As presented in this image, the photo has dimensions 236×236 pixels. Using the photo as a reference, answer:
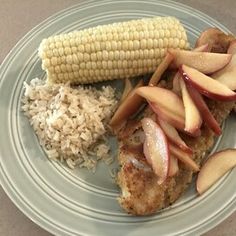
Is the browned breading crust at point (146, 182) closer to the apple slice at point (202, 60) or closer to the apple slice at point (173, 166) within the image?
the apple slice at point (173, 166)

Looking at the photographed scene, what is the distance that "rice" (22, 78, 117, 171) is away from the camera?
1.37m

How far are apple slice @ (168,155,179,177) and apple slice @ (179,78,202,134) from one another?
0.08 m

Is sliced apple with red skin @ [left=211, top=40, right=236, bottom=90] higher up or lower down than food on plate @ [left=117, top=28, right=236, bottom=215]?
higher up

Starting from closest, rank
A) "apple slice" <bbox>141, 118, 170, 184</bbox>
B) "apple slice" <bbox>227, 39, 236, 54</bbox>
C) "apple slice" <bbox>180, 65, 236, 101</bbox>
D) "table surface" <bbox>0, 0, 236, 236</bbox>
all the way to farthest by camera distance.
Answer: "apple slice" <bbox>141, 118, 170, 184</bbox> < "apple slice" <bbox>180, 65, 236, 101</bbox> < "apple slice" <bbox>227, 39, 236, 54</bbox> < "table surface" <bbox>0, 0, 236, 236</bbox>

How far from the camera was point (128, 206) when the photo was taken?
1.21 m

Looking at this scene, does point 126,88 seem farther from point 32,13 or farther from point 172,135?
point 32,13

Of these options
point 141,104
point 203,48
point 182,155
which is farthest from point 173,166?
point 203,48

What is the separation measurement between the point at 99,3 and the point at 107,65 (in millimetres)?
335

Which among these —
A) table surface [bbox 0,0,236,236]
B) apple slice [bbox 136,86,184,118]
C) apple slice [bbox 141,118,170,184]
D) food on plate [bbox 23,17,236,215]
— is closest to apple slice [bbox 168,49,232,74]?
food on plate [bbox 23,17,236,215]

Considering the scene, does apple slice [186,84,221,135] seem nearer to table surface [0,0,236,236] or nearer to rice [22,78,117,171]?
rice [22,78,117,171]

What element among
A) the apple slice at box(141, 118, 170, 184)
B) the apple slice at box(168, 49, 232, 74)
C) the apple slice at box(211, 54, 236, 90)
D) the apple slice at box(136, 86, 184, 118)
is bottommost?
the apple slice at box(141, 118, 170, 184)

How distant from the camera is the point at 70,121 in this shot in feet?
4.50

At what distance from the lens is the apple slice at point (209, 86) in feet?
4.29

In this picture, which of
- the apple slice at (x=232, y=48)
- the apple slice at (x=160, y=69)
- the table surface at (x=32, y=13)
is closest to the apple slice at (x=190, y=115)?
the apple slice at (x=160, y=69)
